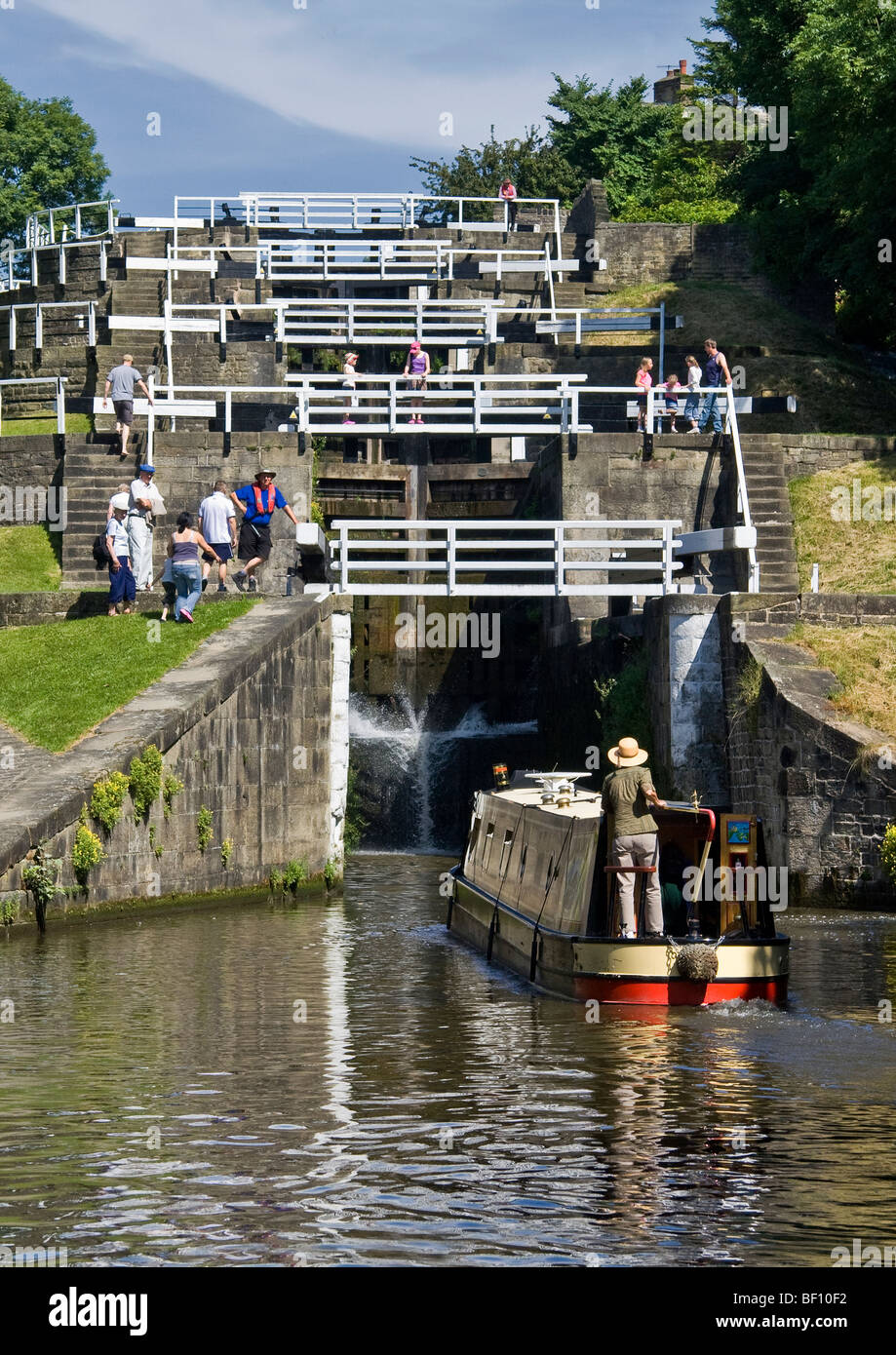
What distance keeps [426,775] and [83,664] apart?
1028 centimetres

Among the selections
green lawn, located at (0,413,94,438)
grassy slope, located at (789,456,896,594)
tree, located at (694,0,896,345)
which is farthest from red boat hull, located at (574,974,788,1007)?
green lawn, located at (0,413,94,438)

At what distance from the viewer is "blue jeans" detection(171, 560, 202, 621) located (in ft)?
75.2

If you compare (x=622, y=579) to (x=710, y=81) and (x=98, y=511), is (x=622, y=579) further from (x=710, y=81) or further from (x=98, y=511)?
(x=710, y=81)

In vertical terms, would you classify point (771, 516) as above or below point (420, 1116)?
above

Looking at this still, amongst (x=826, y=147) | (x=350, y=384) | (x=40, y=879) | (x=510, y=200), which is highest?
(x=510, y=200)

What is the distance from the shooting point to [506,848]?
18953mm

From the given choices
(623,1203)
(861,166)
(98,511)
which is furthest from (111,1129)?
(861,166)

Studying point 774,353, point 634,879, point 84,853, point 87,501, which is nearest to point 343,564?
point 87,501

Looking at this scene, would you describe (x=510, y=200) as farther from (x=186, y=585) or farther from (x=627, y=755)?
(x=627, y=755)

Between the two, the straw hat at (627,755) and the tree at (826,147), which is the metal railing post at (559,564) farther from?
the tree at (826,147)

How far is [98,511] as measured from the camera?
2992 cm

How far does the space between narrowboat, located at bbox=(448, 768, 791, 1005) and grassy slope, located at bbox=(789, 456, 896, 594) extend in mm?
11009

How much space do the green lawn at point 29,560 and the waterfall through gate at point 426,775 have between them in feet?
18.8

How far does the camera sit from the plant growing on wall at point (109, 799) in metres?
18.7
